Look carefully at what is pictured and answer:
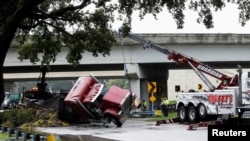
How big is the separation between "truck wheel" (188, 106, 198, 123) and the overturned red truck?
129 inches

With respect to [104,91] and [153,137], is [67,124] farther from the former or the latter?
[153,137]

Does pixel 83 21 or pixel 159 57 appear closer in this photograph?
pixel 83 21

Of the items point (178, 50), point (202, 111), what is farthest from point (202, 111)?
point (178, 50)

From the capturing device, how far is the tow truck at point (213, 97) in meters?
20.6

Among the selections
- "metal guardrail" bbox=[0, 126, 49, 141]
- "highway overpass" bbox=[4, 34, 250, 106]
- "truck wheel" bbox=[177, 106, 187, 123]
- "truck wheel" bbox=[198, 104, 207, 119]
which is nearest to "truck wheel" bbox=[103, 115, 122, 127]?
"truck wheel" bbox=[177, 106, 187, 123]

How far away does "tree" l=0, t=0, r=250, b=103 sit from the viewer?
13672 millimetres

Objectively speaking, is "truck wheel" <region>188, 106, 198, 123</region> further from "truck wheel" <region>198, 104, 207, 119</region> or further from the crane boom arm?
the crane boom arm

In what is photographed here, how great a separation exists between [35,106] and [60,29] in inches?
352

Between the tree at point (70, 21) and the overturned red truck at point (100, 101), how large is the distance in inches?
99.0

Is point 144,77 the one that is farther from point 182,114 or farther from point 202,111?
point 202,111

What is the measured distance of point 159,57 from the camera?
4106cm

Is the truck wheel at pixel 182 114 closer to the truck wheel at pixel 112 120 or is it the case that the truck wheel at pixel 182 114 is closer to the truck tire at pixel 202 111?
the truck tire at pixel 202 111

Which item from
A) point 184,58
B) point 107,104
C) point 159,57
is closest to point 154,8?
point 107,104

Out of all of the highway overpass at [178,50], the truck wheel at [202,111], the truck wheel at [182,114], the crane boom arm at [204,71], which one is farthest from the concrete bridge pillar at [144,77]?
the truck wheel at [202,111]
